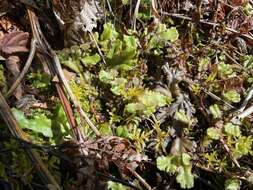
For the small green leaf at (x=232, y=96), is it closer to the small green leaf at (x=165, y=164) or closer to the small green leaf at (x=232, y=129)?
the small green leaf at (x=232, y=129)

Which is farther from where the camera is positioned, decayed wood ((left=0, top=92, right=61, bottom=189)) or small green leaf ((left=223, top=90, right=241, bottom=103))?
small green leaf ((left=223, top=90, right=241, bottom=103))

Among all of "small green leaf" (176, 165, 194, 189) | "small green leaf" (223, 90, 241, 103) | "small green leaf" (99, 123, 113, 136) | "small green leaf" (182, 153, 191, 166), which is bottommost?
"small green leaf" (176, 165, 194, 189)

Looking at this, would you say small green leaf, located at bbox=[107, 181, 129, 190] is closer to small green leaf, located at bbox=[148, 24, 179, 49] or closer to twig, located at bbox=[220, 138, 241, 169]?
twig, located at bbox=[220, 138, 241, 169]

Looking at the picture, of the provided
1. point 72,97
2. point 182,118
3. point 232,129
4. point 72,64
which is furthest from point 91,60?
point 232,129

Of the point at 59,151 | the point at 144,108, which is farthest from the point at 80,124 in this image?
the point at 144,108

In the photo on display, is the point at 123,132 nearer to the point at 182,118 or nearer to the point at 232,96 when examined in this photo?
the point at 182,118

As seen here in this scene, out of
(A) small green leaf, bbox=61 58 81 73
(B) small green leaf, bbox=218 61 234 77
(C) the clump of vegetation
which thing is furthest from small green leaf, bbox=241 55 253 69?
(A) small green leaf, bbox=61 58 81 73

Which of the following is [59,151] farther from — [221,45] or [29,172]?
[221,45]
